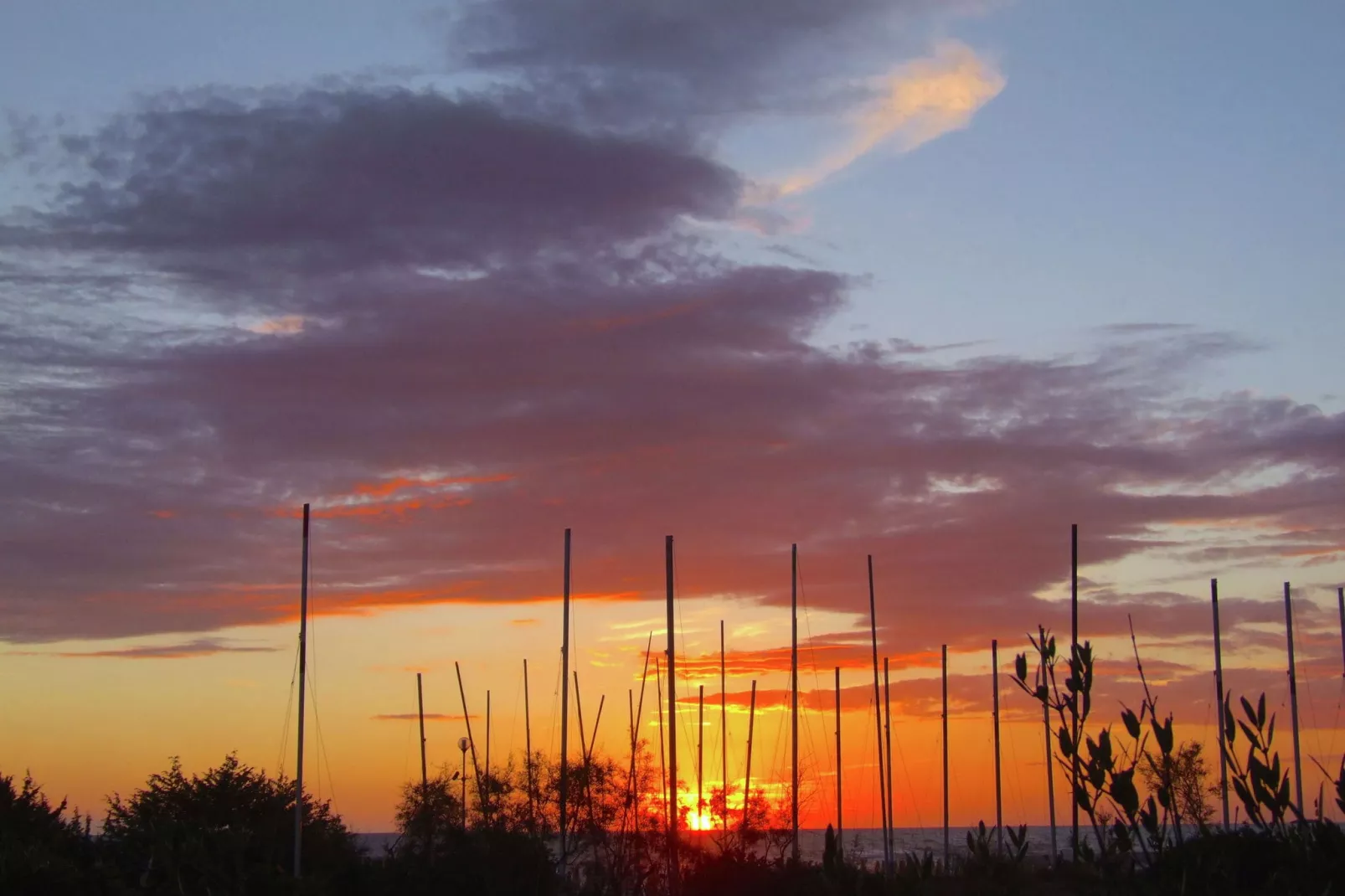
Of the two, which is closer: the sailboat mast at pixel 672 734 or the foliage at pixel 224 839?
the foliage at pixel 224 839

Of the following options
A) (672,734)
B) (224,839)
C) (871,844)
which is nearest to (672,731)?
(672,734)

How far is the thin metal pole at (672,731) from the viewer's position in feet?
160

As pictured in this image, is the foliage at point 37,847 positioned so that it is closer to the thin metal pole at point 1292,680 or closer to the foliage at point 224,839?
the foliage at point 224,839

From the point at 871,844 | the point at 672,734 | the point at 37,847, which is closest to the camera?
the point at 37,847

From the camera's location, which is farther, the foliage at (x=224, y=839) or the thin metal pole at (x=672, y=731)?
the thin metal pole at (x=672, y=731)

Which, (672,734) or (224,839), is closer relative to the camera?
(224,839)

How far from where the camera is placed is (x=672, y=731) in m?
52.8

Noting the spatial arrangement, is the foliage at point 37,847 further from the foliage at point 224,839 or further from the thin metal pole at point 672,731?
the thin metal pole at point 672,731

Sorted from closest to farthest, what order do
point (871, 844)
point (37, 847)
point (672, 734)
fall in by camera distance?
point (37, 847) → point (672, 734) → point (871, 844)

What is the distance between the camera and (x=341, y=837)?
60812 millimetres

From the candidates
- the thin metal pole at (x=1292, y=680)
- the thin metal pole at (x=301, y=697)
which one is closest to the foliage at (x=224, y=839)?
the thin metal pole at (x=301, y=697)

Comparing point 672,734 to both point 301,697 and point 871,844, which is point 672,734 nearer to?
point 301,697

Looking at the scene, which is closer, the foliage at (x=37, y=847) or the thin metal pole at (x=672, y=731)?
the foliage at (x=37, y=847)

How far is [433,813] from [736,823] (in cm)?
1878
